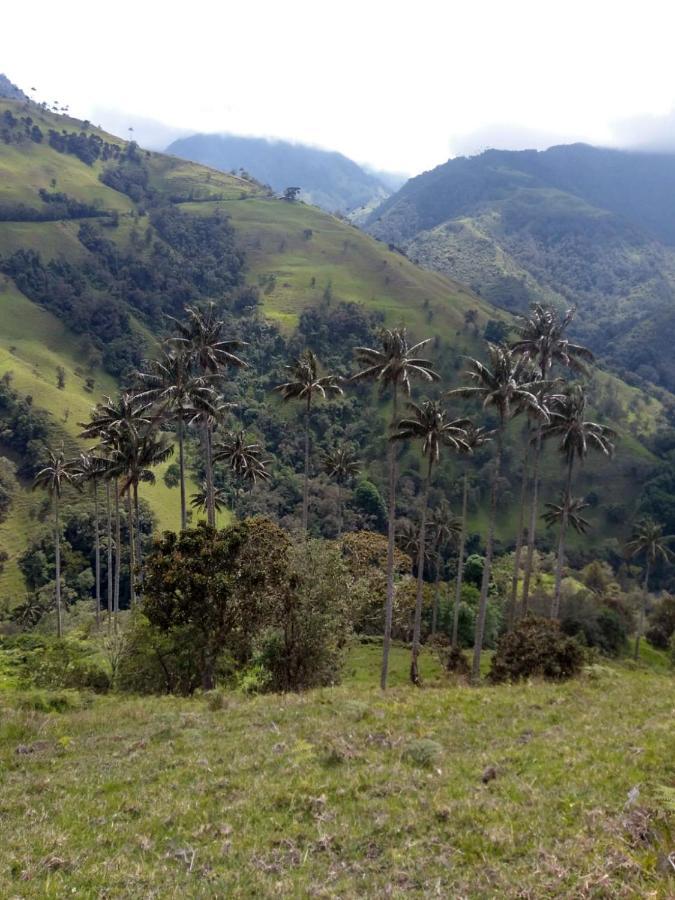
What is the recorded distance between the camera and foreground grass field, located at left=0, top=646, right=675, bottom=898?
368 inches

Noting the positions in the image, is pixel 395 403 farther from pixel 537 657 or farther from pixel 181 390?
pixel 537 657

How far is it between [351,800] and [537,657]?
59.8ft

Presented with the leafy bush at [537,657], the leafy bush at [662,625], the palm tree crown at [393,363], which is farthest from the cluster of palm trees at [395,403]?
the leafy bush at [662,625]

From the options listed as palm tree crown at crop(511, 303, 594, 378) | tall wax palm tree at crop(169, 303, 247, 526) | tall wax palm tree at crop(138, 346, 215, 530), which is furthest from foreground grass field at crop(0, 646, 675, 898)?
palm tree crown at crop(511, 303, 594, 378)

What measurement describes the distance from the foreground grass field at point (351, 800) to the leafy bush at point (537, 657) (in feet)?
21.6

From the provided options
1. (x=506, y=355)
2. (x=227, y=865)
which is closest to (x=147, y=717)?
(x=227, y=865)

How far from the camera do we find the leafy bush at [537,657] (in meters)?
27.6

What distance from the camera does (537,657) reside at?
28062 mm

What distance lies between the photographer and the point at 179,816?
12273 mm

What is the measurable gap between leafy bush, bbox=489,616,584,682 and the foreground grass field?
6.58 m

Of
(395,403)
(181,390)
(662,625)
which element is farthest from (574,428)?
(662,625)

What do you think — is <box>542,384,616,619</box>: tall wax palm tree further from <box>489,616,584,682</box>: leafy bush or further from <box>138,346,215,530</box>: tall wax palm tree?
<box>138,346,215,530</box>: tall wax palm tree

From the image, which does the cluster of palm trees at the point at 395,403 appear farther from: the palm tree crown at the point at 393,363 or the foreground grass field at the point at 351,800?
the foreground grass field at the point at 351,800

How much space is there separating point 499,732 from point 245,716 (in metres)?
8.95
